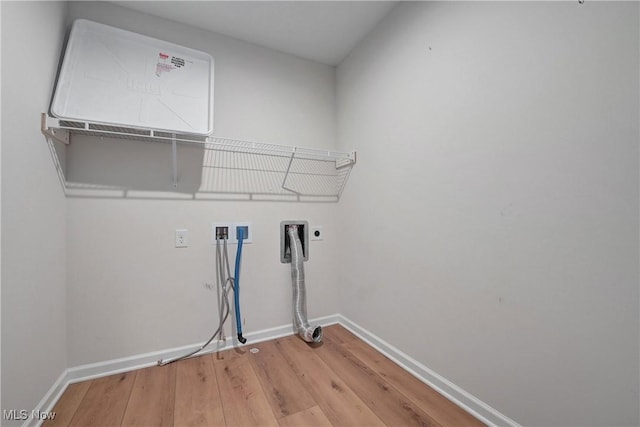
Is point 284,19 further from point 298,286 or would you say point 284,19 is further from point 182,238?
A: point 298,286

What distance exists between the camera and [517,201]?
3.34 ft

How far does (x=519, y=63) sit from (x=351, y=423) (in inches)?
65.1

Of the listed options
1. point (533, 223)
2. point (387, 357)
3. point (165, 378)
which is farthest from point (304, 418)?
point (533, 223)

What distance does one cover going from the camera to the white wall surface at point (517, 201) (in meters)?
0.79

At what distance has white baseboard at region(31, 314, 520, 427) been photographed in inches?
44.3

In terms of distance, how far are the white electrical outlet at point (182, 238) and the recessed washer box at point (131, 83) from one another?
0.63 metres

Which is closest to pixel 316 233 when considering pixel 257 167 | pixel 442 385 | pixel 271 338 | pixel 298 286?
pixel 298 286

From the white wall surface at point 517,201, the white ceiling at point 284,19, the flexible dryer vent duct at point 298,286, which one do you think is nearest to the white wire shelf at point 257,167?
the flexible dryer vent duct at point 298,286

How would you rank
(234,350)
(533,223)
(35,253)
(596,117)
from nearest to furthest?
(596,117) → (533,223) → (35,253) → (234,350)

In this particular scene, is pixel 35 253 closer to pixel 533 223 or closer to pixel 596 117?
pixel 533 223

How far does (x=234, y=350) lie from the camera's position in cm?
174

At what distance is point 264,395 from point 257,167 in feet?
4.61

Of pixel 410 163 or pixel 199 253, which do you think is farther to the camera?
pixel 199 253

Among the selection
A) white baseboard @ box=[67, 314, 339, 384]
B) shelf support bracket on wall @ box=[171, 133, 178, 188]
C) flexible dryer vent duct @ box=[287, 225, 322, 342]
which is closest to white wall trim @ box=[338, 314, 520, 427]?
flexible dryer vent duct @ box=[287, 225, 322, 342]
